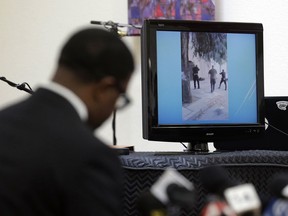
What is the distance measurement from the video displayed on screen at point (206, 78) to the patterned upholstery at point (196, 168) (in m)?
0.20

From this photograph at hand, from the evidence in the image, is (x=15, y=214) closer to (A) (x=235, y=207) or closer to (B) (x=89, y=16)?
(A) (x=235, y=207)

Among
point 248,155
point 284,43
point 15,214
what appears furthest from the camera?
point 284,43

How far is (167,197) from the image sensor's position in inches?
29.0

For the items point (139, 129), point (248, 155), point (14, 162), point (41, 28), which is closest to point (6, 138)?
point (14, 162)

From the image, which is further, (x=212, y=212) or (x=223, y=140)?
(x=223, y=140)

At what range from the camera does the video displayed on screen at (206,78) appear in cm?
146

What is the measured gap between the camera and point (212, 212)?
0.67 metres

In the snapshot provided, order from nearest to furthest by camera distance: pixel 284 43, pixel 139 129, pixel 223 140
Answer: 1. pixel 223 140
2. pixel 284 43
3. pixel 139 129

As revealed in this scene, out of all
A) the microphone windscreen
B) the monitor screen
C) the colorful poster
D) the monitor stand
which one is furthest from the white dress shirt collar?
the colorful poster

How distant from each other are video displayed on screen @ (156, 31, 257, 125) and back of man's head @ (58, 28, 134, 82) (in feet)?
1.94

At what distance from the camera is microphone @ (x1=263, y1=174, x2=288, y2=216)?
74 centimetres

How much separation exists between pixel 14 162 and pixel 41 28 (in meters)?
1.96

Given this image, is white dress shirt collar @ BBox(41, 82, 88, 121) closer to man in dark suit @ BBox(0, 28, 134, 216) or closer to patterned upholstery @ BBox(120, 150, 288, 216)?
man in dark suit @ BBox(0, 28, 134, 216)

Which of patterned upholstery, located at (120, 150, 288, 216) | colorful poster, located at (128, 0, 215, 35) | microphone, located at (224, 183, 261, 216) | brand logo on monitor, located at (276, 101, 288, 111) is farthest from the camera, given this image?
colorful poster, located at (128, 0, 215, 35)
